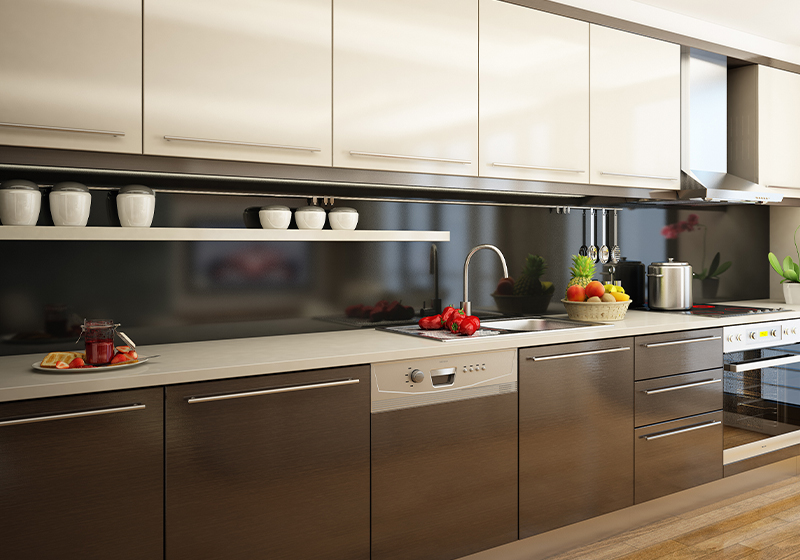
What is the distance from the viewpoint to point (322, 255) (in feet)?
8.46

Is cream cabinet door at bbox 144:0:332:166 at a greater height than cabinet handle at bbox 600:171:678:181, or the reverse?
cream cabinet door at bbox 144:0:332:166

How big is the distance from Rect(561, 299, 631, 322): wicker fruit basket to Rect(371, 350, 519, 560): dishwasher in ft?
2.48

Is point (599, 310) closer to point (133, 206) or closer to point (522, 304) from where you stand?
point (522, 304)

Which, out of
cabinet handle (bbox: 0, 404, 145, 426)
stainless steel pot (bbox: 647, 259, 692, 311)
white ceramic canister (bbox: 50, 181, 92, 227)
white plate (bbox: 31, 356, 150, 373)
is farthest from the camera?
stainless steel pot (bbox: 647, 259, 692, 311)

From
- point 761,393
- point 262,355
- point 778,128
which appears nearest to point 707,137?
point 778,128

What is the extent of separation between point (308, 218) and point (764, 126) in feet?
8.84

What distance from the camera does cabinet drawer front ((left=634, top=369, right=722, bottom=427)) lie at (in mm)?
2652

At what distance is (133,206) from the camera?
6.36ft

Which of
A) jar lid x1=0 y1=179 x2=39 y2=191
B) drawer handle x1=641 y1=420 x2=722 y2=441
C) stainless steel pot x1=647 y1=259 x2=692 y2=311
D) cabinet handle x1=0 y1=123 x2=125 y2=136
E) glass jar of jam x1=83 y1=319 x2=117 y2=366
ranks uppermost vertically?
cabinet handle x1=0 y1=123 x2=125 y2=136

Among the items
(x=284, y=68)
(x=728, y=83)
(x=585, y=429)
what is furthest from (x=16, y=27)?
(x=728, y=83)

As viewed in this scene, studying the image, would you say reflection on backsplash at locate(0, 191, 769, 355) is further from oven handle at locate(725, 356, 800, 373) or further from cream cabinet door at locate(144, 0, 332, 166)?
oven handle at locate(725, 356, 800, 373)

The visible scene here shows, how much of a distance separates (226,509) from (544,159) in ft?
6.00

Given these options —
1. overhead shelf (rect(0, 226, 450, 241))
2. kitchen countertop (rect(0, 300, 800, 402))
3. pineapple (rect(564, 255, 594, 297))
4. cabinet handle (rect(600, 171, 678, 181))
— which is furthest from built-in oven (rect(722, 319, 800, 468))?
overhead shelf (rect(0, 226, 450, 241))

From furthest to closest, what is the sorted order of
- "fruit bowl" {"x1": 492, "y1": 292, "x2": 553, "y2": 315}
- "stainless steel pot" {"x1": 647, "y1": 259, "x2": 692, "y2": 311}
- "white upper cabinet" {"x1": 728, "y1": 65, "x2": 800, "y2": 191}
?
"white upper cabinet" {"x1": 728, "y1": 65, "x2": 800, "y2": 191} → "stainless steel pot" {"x1": 647, "y1": 259, "x2": 692, "y2": 311} → "fruit bowl" {"x1": 492, "y1": 292, "x2": 553, "y2": 315}
